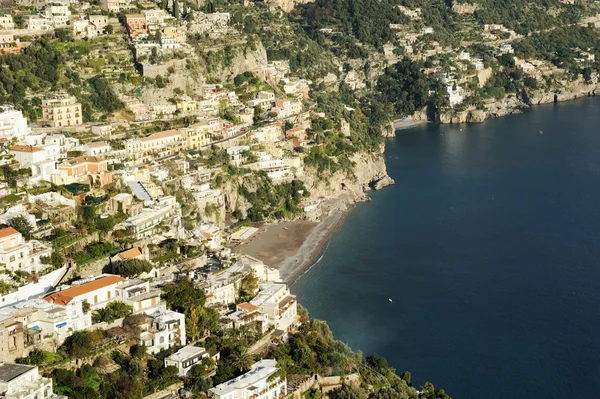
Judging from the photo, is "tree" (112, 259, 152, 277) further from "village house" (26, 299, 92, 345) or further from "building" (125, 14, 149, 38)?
"building" (125, 14, 149, 38)

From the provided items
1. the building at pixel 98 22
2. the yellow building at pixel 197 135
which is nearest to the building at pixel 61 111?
the yellow building at pixel 197 135

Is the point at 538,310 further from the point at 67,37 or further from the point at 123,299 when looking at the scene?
the point at 67,37

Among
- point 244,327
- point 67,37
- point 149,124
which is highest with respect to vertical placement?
point 67,37

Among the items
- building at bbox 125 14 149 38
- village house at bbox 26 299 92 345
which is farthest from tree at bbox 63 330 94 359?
building at bbox 125 14 149 38

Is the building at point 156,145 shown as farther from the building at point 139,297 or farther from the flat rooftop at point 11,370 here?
the flat rooftop at point 11,370

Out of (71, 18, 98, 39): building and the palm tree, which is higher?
(71, 18, 98, 39): building

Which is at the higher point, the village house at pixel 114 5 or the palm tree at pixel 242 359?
the village house at pixel 114 5

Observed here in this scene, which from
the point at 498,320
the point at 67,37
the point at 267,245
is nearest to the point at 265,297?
the point at 498,320
